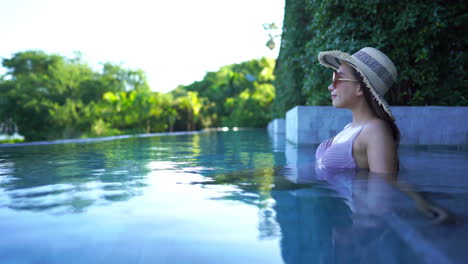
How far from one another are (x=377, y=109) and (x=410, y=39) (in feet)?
21.2

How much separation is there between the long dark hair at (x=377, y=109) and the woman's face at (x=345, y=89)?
0.21 feet

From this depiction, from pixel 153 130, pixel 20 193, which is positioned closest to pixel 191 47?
pixel 153 130

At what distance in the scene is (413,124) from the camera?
27.2ft

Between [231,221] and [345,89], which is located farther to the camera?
[345,89]

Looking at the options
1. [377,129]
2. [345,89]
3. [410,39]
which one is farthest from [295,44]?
[377,129]

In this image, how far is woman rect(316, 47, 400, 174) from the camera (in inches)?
108

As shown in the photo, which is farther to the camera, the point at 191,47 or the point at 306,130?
the point at 191,47

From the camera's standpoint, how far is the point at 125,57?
144 ft

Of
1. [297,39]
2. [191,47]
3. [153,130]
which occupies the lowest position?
[153,130]

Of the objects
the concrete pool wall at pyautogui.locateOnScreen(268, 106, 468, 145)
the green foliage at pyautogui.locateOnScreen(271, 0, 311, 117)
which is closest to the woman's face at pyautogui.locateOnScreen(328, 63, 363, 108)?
the concrete pool wall at pyautogui.locateOnScreen(268, 106, 468, 145)

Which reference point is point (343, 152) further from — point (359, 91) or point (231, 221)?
point (231, 221)

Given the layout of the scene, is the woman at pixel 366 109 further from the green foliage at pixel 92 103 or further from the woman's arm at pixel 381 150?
the green foliage at pixel 92 103

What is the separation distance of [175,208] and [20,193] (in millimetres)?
1654

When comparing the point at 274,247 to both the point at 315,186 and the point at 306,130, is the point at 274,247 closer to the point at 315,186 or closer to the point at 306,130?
the point at 315,186
